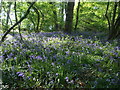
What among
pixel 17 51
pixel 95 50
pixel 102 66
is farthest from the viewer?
pixel 95 50

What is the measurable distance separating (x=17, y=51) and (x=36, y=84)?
6.79 feet

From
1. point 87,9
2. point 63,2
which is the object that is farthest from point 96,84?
point 63,2

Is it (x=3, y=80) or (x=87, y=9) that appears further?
(x=87, y=9)

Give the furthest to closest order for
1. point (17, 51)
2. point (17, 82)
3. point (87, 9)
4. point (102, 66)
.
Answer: point (87, 9), point (17, 51), point (102, 66), point (17, 82)

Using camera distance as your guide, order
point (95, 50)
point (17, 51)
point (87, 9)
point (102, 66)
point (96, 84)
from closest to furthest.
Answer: point (96, 84) < point (102, 66) < point (17, 51) < point (95, 50) < point (87, 9)

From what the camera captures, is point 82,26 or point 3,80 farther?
point 82,26

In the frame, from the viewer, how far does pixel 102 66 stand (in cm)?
367

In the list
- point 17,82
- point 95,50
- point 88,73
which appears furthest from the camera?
point 95,50

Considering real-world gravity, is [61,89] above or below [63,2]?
below

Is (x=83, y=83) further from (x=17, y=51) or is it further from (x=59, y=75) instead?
(x=17, y=51)

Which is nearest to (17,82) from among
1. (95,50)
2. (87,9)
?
(95,50)

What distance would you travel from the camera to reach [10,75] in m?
3.24

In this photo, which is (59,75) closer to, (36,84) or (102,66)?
(36,84)

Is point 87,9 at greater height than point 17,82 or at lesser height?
greater
